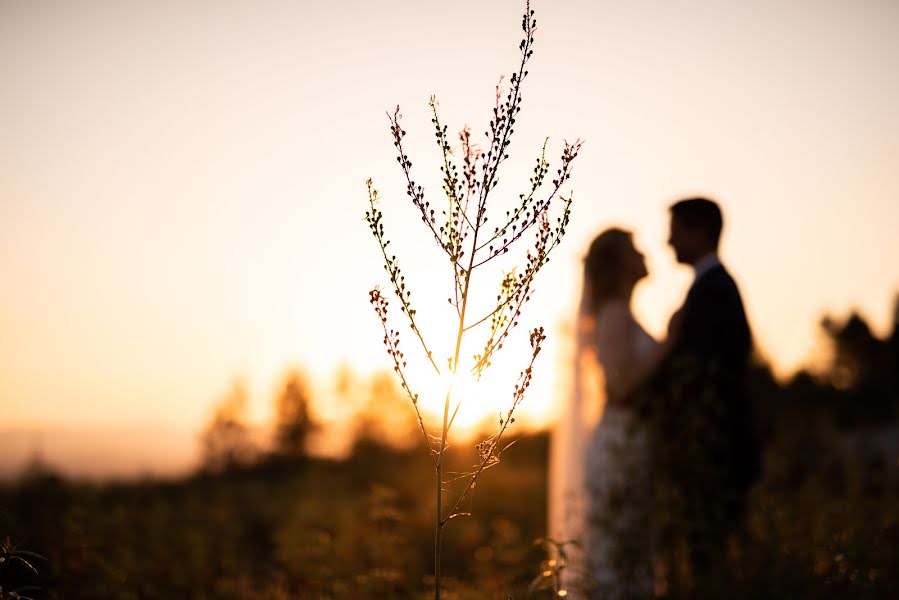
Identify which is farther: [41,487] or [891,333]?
[891,333]

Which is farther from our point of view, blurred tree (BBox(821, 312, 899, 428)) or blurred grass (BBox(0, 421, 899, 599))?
blurred tree (BBox(821, 312, 899, 428))

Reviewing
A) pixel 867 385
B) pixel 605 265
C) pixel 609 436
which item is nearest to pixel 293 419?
pixel 867 385

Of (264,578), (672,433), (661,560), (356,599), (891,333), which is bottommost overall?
(264,578)

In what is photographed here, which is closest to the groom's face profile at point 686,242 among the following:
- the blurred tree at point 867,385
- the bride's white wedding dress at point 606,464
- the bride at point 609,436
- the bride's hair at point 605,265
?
the bride at point 609,436

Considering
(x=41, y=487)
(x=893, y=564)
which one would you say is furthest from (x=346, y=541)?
(x=893, y=564)

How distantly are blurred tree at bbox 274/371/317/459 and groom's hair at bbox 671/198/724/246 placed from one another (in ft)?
69.3

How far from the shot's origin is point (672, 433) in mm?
3934

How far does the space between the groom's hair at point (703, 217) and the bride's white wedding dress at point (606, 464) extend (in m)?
0.89

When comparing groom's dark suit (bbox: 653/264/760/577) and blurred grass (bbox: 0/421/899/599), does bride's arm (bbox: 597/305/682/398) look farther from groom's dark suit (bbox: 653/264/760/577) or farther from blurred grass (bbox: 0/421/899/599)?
blurred grass (bbox: 0/421/899/599)

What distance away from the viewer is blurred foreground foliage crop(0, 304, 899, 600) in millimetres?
3545

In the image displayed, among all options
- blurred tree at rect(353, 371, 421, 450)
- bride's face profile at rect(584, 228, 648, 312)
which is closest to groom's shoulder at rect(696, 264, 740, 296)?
bride's face profile at rect(584, 228, 648, 312)

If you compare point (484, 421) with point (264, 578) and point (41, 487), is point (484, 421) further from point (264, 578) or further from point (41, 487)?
point (41, 487)

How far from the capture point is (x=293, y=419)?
24203mm

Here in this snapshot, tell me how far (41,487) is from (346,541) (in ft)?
14.0
